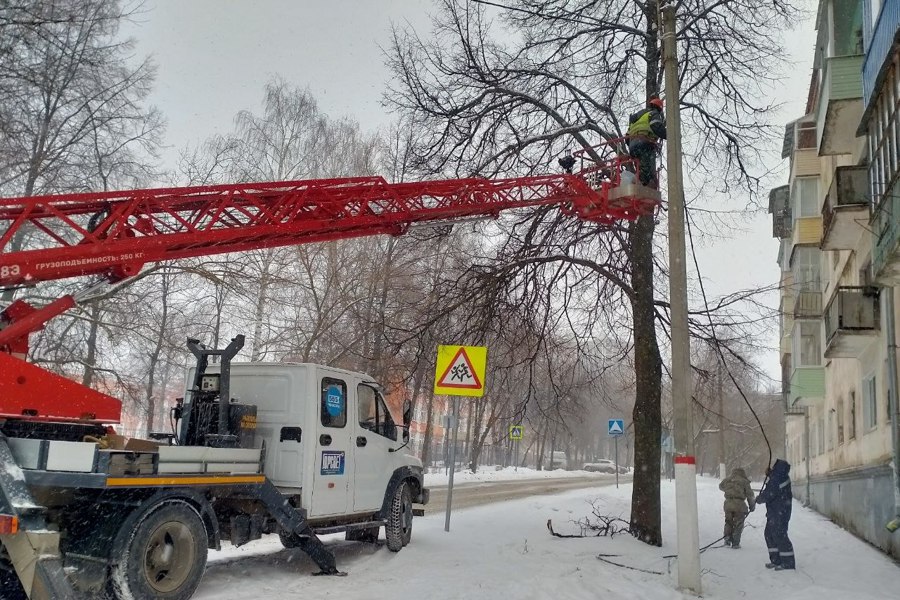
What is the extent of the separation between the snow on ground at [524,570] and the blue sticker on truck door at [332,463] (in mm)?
1121

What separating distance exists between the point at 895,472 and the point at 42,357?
62.8 feet

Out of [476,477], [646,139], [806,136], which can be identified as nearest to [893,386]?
[646,139]

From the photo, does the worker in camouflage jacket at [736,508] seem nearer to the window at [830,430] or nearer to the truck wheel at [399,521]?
the truck wheel at [399,521]

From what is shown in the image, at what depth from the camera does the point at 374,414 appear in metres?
9.78

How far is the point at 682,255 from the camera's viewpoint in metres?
8.54

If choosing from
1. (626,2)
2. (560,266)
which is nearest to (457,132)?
(560,266)

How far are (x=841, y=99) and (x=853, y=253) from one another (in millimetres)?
4006

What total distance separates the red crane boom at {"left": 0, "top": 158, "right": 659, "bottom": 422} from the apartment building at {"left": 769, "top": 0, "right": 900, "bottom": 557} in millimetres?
3965

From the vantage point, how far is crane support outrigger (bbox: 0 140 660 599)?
592 centimetres

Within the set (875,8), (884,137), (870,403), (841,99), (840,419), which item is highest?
(875,8)

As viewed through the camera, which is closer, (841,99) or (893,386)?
(893,386)

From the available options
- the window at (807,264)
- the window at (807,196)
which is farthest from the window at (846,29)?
the window at (807,264)

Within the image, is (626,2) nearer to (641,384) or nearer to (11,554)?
Answer: (641,384)

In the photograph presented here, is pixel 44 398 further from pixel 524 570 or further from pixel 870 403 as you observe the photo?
pixel 870 403
